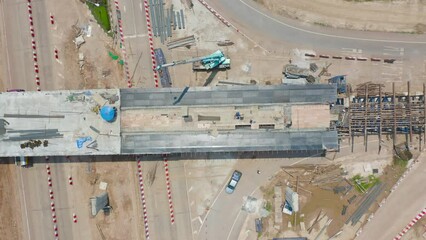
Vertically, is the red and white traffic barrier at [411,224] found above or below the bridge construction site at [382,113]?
below

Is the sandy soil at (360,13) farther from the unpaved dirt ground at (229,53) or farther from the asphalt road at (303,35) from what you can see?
the unpaved dirt ground at (229,53)

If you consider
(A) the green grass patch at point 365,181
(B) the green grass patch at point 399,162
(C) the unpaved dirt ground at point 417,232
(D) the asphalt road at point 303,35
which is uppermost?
(D) the asphalt road at point 303,35

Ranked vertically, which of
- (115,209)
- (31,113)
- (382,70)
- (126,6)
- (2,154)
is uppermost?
(126,6)

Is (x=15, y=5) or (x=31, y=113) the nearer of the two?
(x=31, y=113)

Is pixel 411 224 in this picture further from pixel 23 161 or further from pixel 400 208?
pixel 23 161

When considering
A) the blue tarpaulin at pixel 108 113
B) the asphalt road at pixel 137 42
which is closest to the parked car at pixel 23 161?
the blue tarpaulin at pixel 108 113

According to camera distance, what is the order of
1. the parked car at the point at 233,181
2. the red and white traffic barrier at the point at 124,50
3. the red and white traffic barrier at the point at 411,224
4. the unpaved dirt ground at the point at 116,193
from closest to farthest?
the red and white traffic barrier at the point at 411,224
the parked car at the point at 233,181
the red and white traffic barrier at the point at 124,50
the unpaved dirt ground at the point at 116,193

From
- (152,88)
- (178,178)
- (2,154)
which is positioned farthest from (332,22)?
(2,154)

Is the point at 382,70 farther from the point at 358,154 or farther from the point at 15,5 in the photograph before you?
the point at 15,5
